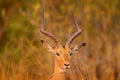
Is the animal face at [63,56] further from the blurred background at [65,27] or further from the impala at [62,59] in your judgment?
the blurred background at [65,27]

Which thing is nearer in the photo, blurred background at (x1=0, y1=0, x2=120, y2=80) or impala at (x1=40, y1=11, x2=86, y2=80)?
impala at (x1=40, y1=11, x2=86, y2=80)

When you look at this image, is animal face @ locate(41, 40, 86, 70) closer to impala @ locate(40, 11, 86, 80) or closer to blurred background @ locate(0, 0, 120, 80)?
impala @ locate(40, 11, 86, 80)

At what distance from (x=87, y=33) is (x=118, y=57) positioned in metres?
2.03

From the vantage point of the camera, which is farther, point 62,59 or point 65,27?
point 65,27

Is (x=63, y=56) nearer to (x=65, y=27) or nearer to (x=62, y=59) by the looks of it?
(x=62, y=59)

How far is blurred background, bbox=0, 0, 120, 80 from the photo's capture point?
13906 mm

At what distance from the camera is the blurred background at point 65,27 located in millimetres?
13906

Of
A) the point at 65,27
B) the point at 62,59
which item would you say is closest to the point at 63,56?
the point at 62,59

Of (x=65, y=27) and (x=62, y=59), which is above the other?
(x=65, y=27)

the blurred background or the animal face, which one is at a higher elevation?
the blurred background

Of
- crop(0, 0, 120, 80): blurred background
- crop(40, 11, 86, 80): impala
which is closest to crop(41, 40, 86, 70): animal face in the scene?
crop(40, 11, 86, 80): impala

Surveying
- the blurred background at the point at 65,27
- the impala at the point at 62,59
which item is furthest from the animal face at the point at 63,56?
the blurred background at the point at 65,27

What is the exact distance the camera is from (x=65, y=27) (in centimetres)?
1561

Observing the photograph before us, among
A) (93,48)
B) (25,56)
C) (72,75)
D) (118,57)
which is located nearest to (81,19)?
(93,48)
